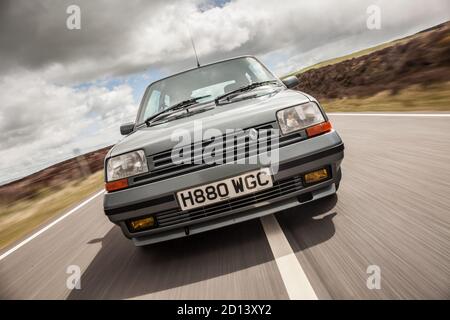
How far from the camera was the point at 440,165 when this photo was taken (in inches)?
141

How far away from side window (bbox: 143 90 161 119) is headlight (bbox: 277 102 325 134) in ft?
5.56

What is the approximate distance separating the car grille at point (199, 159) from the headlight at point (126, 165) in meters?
0.06

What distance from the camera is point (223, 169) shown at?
237 cm

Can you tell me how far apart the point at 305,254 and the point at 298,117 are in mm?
974

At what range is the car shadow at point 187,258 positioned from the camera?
2.33 metres

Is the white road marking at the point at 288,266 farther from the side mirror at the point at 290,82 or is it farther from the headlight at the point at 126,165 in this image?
the side mirror at the point at 290,82

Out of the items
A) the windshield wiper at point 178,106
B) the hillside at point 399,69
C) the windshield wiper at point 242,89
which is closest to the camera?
the windshield wiper at point 242,89

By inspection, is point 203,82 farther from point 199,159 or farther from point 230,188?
point 230,188

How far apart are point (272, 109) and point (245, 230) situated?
1012 millimetres

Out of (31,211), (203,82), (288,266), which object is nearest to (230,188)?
(288,266)

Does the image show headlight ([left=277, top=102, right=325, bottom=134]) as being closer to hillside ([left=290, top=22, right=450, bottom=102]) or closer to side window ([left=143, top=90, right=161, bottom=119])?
side window ([left=143, top=90, right=161, bottom=119])

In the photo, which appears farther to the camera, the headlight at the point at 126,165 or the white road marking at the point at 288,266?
the headlight at the point at 126,165

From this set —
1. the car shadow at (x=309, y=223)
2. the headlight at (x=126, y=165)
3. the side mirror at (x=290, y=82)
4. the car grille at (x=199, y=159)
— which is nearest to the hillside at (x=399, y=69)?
the side mirror at (x=290, y=82)

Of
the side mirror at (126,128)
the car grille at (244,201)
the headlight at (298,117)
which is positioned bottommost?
the car grille at (244,201)
